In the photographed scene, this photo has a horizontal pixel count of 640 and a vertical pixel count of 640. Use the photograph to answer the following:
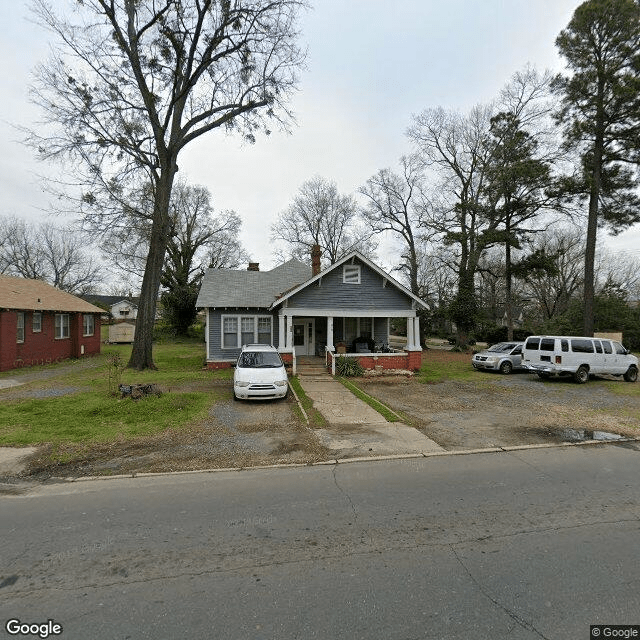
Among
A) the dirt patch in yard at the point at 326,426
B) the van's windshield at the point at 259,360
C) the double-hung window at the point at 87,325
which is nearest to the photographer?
the dirt patch in yard at the point at 326,426

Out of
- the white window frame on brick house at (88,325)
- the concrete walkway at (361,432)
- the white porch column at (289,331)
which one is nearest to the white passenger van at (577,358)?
the concrete walkway at (361,432)

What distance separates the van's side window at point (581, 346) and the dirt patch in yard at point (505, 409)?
57.6 inches

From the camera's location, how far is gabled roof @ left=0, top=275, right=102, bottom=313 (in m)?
18.8

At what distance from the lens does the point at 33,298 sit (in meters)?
20.8

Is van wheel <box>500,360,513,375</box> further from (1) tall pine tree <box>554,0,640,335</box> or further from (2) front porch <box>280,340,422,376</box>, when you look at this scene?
(1) tall pine tree <box>554,0,640,335</box>

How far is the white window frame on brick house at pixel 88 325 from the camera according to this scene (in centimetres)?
2450

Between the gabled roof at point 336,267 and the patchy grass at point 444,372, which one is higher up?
the gabled roof at point 336,267

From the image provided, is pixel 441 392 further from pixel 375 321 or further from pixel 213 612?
pixel 213 612

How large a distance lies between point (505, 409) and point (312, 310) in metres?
10.0

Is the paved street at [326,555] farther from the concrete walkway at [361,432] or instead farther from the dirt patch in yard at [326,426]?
the concrete walkway at [361,432]

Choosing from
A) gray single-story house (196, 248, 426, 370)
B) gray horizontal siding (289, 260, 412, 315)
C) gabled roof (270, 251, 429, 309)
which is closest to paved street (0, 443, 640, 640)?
gray single-story house (196, 248, 426, 370)

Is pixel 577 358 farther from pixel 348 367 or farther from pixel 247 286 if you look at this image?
pixel 247 286

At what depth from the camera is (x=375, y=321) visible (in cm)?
2292

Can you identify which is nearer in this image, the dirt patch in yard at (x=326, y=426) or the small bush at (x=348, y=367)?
the dirt patch in yard at (x=326, y=426)
